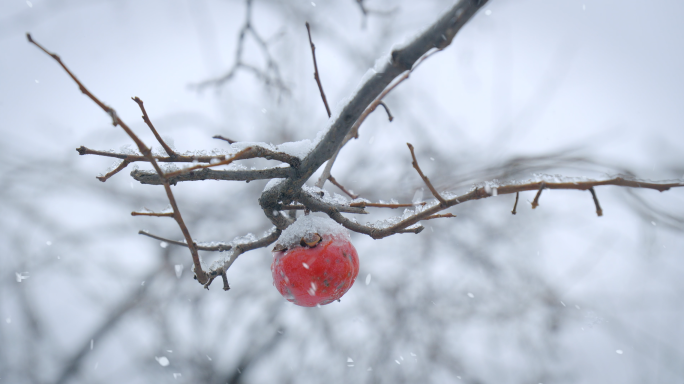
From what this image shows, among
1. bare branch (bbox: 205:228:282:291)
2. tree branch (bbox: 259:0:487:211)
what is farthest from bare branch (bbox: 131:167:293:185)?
bare branch (bbox: 205:228:282:291)

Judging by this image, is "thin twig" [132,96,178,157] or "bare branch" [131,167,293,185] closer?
"thin twig" [132,96,178,157]

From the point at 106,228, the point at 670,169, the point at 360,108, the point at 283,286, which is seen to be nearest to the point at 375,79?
the point at 360,108

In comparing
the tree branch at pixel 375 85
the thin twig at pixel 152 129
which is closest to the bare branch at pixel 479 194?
the tree branch at pixel 375 85

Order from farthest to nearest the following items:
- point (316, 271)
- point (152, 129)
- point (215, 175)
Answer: point (316, 271) → point (215, 175) → point (152, 129)

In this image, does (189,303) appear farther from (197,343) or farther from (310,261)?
(310,261)

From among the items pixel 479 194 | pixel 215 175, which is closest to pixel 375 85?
pixel 479 194

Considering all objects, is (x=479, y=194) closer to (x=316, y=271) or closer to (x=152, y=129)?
(x=316, y=271)

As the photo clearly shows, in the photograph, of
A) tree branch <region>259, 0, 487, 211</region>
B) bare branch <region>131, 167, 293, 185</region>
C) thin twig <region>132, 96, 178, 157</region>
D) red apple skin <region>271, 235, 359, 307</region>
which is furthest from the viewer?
red apple skin <region>271, 235, 359, 307</region>

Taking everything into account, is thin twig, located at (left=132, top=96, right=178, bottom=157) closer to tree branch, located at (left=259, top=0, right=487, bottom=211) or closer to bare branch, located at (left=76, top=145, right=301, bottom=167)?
bare branch, located at (left=76, top=145, right=301, bottom=167)
